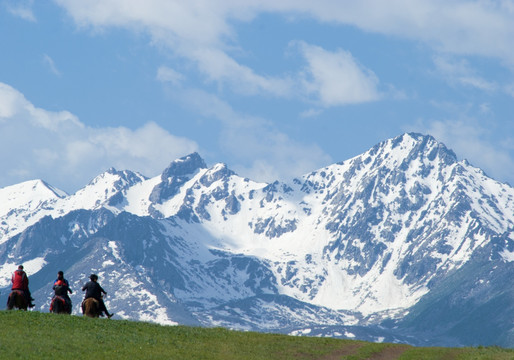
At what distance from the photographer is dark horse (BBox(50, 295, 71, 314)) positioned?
78506 mm

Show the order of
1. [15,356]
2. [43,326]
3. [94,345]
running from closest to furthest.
Result: 1. [15,356]
2. [94,345]
3. [43,326]

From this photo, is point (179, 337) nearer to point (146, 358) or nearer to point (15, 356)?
point (146, 358)

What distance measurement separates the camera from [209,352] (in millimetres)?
68750

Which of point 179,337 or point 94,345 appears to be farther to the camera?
point 179,337

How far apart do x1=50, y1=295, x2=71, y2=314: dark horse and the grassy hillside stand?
7.56 feet

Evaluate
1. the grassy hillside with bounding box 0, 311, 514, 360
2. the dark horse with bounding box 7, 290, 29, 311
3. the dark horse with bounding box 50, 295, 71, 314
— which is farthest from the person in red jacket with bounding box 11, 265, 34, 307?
the grassy hillside with bounding box 0, 311, 514, 360

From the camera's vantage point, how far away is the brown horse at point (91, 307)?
77.2 m

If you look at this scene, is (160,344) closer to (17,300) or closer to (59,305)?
(59,305)

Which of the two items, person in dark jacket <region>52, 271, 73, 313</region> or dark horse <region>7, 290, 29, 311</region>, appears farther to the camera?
Answer: dark horse <region>7, 290, 29, 311</region>

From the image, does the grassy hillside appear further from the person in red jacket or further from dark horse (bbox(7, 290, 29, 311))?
dark horse (bbox(7, 290, 29, 311))

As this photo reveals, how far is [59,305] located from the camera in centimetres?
7912

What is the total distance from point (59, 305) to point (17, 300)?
3.44 m

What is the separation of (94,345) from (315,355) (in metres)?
17.3

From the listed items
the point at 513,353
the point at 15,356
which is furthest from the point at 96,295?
the point at 513,353
